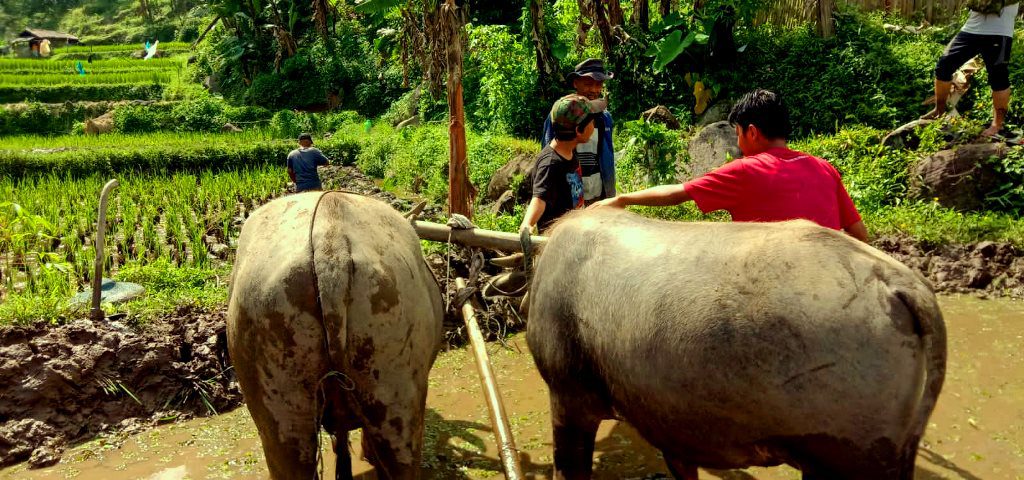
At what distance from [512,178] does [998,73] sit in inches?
204

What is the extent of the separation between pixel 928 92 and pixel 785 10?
322cm

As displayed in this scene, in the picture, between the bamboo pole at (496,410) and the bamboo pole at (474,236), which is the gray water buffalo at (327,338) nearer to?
the bamboo pole at (496,410)

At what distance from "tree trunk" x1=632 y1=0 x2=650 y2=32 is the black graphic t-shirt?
335 inches

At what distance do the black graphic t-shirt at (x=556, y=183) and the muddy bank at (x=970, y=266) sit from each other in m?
3.52

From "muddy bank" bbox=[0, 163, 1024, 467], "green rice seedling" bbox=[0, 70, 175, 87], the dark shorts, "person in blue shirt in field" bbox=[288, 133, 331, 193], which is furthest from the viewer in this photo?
"green rice seedling" bbox=[0, 70, 175, 87]

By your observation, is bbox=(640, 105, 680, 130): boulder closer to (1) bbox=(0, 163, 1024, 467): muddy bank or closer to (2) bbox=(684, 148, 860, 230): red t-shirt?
(1) bbox=(0, 163, 1024, 467): muddy bank

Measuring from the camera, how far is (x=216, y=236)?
862 cm

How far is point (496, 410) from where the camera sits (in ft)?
10.5

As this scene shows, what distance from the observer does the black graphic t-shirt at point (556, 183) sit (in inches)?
142

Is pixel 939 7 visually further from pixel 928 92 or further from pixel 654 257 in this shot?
pixel 654 257

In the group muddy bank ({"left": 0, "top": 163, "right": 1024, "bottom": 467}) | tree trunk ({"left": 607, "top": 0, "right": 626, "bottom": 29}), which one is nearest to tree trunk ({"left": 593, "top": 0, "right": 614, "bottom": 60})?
tree trunk ({"left": 607, "top": 0, "right": 626, "bottom": 29})

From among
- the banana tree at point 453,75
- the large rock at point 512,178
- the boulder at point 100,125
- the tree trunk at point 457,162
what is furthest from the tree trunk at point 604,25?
the boulder at point 100,125

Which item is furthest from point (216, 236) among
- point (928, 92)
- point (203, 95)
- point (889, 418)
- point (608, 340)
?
point (203, 95)

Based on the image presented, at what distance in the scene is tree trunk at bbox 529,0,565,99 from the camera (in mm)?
10508
